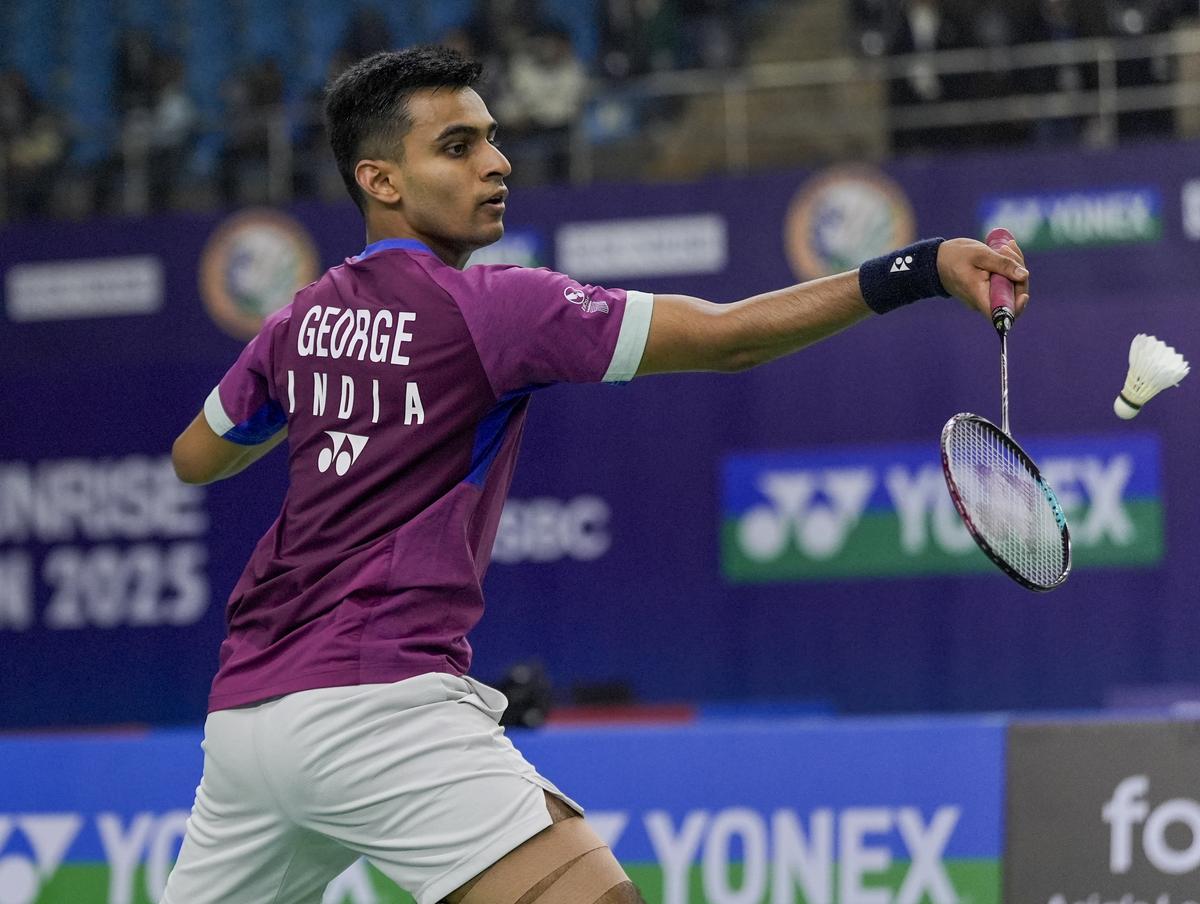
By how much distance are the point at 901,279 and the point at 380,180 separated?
2.80ft

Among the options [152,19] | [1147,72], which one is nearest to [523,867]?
[1147,72]

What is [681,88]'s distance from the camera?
1015 cm

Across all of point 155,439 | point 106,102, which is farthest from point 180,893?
point 106,102

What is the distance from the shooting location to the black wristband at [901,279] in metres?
2.54

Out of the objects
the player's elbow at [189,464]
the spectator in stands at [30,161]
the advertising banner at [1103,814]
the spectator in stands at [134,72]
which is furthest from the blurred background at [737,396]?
the player's elbow at [189,464]

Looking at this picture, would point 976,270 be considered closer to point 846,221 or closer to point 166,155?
point 846,221

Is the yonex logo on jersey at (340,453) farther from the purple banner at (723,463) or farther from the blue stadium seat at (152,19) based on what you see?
the blue stadium seat at (152,19)

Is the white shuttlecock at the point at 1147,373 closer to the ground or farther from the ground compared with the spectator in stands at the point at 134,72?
closer to the ground

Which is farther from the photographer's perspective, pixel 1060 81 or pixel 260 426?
pixel 1060 81

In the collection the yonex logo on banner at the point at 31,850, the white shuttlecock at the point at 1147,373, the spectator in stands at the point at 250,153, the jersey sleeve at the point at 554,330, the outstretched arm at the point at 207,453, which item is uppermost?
the spectator in stands at the point at 250,153

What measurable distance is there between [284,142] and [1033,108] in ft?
14.2

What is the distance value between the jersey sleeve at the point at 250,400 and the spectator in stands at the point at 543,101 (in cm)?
728

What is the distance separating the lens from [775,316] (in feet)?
8.52

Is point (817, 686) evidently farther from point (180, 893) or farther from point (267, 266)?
point (180, 893)
